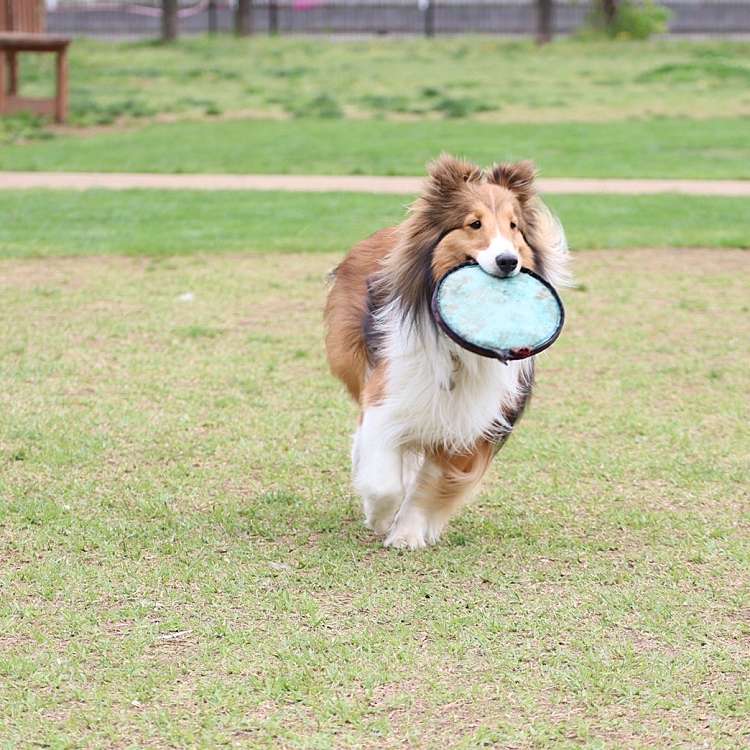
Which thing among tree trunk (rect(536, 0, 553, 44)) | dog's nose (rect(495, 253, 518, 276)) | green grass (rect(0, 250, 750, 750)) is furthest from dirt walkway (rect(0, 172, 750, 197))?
tree trunk (rect(536, 0, 553, 44))

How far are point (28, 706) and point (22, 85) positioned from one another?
77.4 ft

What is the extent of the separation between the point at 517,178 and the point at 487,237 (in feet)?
1.29

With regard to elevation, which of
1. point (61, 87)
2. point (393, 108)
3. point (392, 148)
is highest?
point (61, 87)

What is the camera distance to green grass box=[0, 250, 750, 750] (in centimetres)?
398

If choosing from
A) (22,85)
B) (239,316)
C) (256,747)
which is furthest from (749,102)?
(256,747)

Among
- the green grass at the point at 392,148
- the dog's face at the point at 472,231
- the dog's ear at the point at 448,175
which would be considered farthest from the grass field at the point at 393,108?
the dog's ear at the point at 448,175

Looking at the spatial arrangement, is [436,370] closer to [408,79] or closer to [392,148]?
[392,148]

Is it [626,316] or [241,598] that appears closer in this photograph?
[241,598]

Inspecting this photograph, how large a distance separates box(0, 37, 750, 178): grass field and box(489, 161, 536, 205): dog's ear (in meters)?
10.8

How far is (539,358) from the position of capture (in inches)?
337

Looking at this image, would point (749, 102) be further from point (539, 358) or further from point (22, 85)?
point (539, 358)

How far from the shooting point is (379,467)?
5.36m

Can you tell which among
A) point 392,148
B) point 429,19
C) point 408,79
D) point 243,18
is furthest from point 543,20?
point 392,148

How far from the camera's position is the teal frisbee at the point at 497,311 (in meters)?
4.97
